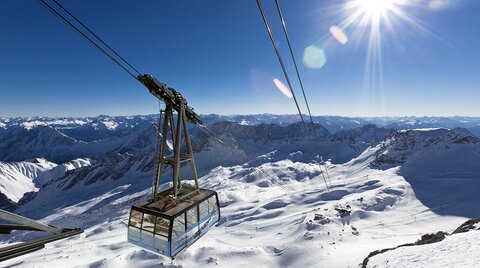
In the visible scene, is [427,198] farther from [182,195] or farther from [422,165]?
[182,195]

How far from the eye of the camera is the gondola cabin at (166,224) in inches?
556

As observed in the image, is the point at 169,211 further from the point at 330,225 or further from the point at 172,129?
the point at 330,225

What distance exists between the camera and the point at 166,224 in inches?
556

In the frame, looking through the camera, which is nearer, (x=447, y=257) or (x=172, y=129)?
(x=447, y=257)

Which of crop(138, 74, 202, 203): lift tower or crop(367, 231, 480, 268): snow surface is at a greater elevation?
crop(138, 74, 202, 203): lift tower

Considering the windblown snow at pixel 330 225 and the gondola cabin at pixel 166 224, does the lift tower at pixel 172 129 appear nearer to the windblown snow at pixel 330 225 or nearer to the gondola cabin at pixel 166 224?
the gondola cabin at pixel 166 224

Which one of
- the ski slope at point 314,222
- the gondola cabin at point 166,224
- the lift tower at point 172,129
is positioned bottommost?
the ski slope at point 314,222

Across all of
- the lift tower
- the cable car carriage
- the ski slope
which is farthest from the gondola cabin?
the ski slope

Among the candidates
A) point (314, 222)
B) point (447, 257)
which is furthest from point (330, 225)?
point (447, 257)

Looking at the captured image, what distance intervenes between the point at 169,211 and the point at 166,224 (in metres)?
0.66

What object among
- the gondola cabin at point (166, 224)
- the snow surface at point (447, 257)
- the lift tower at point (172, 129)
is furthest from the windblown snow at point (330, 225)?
the lift tower at point (172, 129)

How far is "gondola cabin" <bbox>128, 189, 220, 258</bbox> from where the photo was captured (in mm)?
14133

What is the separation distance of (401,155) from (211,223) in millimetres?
181694

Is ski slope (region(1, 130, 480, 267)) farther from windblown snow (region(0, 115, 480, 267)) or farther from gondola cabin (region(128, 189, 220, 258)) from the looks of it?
gondola cabin (region(128, 189, 220, 258))
